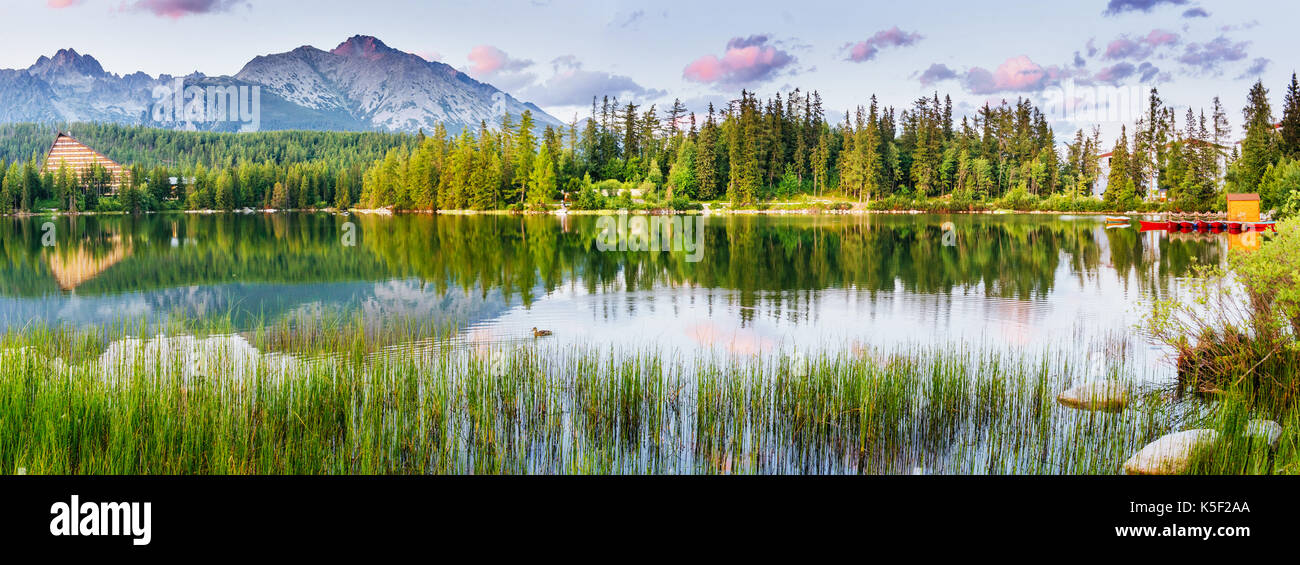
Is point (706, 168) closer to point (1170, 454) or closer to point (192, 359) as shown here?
point (192, 359)

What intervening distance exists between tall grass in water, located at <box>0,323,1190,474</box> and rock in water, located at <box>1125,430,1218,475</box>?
0.23 metres

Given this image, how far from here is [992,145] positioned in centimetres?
8388

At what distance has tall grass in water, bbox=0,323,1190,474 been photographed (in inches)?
249

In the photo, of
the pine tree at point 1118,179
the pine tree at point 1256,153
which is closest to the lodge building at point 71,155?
the pine tree at point 1118,179

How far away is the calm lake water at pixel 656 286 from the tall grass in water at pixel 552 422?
2.16m

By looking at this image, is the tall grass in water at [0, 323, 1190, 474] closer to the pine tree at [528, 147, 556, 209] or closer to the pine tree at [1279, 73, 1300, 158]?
the pine tree at [1279, 73, 1300, 158]

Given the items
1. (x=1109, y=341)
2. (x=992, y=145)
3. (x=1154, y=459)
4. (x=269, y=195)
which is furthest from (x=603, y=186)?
(x=1154, y=459)

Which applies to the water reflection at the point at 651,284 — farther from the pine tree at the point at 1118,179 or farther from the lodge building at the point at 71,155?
the lodge building at the point at 71,155

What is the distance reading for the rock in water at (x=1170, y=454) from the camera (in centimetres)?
605

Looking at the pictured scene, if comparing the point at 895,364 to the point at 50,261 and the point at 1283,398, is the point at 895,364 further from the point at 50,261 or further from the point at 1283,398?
the point at 50,261

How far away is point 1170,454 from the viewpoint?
6160 mm

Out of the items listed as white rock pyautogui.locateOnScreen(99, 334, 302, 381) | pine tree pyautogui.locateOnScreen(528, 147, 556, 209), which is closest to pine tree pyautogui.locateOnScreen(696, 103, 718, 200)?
pine tree pyautogui.locateOnScreen(528, 147, 556, 209)

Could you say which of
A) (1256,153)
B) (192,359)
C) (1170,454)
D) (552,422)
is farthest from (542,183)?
(1170,454)

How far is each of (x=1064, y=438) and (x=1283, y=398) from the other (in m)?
2.44
